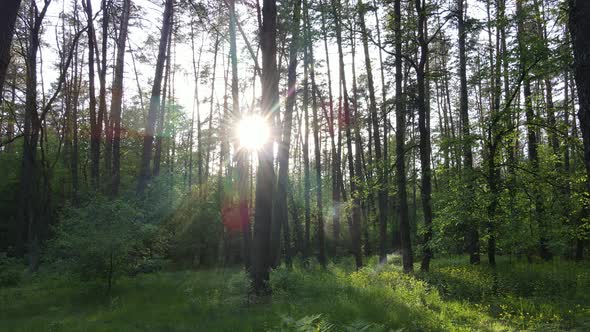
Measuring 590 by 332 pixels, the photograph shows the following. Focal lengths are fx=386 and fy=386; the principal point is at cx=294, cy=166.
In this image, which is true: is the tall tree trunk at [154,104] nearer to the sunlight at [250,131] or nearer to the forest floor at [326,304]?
the sunlight at [250,131]

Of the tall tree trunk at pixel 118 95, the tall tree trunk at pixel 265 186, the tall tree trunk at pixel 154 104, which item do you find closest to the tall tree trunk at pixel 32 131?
the tall tree trunk at pixel 118 95

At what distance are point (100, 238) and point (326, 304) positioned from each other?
287 inches

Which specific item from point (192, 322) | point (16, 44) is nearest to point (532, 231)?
point (192, 322)

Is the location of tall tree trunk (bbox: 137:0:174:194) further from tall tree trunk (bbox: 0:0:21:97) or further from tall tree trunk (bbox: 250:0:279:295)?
tall tree trunk (bbox: 0:0:21:97)

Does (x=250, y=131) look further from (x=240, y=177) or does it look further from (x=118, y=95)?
(x=118, y=95)

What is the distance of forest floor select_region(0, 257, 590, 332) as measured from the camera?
6859 mm

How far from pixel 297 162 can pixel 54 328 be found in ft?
132

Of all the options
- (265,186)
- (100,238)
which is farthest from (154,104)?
(265,186)

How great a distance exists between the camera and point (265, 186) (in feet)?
33.1

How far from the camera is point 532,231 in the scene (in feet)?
38.9

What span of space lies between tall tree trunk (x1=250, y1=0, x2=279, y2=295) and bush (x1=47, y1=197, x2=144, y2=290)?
4418 millimetres

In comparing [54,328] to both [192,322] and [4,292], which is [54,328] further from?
[4,292]

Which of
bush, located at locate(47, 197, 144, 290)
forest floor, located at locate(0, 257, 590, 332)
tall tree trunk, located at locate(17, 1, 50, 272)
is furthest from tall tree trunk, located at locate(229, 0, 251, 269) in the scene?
tall tree trunk, located at locate(17, 1, 50, 272)

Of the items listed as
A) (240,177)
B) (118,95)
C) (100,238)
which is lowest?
(100,238)
